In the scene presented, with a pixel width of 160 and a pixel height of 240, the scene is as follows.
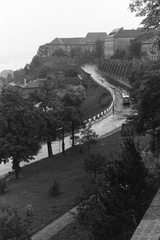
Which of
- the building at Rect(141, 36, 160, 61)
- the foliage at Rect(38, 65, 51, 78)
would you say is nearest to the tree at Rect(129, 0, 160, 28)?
the building at Rect(141, 36, 160, 61)

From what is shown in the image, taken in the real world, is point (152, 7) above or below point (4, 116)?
above

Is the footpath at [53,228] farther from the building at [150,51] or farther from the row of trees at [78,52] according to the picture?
the row of trees at [78,52]

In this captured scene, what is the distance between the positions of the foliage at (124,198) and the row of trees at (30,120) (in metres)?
15.3

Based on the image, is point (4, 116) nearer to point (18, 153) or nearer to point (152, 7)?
point (18, 153)

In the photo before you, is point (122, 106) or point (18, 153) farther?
point (122, 106)

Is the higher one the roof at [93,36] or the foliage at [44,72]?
the roof at [93,36]

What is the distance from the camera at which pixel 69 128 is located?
30172 millimetres

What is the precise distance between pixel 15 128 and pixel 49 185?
584 cm

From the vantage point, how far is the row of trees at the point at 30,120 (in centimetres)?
2469

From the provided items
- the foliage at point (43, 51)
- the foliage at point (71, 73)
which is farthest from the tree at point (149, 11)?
the foliage at point (43, 51)

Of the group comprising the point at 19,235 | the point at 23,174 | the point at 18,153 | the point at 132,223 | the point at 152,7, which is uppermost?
the point at 152,7

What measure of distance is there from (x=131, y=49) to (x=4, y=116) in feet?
223

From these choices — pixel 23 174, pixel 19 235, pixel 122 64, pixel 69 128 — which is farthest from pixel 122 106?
pixel 19 235

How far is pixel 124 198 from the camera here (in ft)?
31.3
